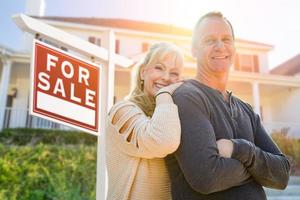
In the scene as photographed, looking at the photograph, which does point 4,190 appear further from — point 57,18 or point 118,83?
point 57,18

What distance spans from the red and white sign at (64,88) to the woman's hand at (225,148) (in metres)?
1.13

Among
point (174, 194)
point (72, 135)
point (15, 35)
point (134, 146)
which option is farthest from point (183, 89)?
point (15, 35)

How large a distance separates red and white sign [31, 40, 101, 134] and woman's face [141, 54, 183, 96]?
59 cm

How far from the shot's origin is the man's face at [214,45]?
1644mm

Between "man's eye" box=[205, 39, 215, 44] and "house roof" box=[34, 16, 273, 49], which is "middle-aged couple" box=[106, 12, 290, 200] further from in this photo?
"house roof" box=[34, 16, 273, 49]

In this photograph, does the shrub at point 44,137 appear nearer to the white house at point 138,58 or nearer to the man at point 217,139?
the white house at point 138,58

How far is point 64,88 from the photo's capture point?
220 centimetres

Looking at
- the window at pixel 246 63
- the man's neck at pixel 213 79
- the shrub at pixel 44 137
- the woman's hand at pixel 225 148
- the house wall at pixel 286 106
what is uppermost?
the window at pixel 246 63

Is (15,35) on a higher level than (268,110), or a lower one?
higher

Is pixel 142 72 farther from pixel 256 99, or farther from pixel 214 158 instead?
pixel 256 99

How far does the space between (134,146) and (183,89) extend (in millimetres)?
361

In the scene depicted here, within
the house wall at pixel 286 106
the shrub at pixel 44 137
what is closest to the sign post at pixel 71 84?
the shrub at pixel 44 137

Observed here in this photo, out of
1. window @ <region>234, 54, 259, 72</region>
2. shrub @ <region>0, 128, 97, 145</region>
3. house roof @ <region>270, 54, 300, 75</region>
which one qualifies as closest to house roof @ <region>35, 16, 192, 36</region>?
window @ <region>234, 54, 259, 72</region>

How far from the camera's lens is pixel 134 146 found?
1512 mm
